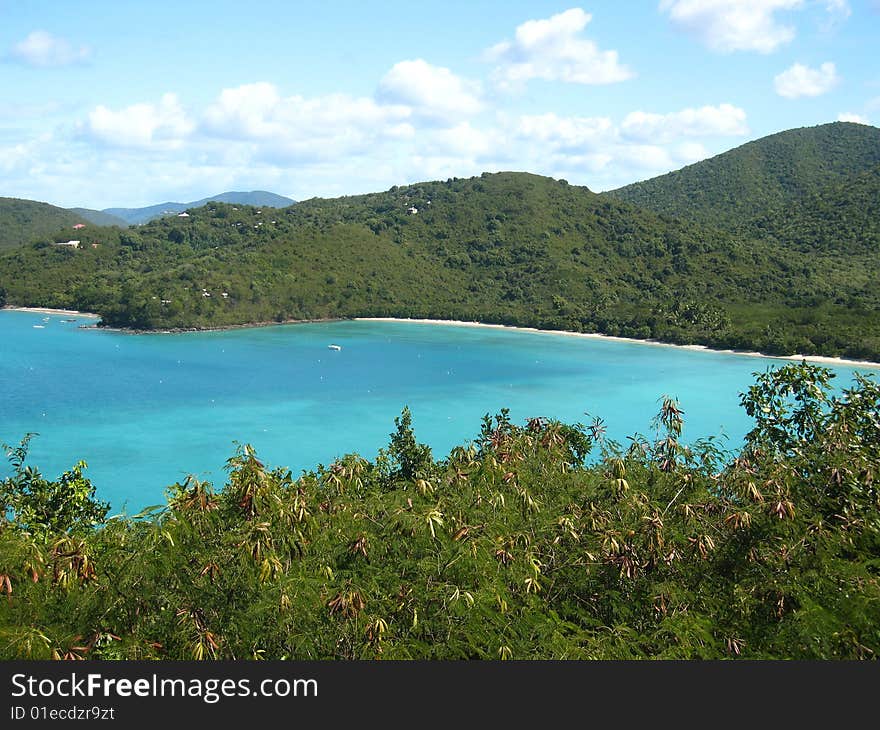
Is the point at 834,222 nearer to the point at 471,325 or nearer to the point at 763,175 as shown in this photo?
the point at 763,175

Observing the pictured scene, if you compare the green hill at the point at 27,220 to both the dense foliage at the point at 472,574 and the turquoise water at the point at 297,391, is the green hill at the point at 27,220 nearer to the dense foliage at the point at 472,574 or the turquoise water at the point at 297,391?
the turquoise water at the point at 297,391

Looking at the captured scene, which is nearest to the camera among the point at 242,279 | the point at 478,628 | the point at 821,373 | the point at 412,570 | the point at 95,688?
the point at 95,688

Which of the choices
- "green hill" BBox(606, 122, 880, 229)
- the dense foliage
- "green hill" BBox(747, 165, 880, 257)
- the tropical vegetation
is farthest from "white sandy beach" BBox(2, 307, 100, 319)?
"green hill" BBox(606, 122, 880, 229)

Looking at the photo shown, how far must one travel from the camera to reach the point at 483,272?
290 ft

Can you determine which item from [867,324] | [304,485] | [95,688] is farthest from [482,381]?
[95,688]

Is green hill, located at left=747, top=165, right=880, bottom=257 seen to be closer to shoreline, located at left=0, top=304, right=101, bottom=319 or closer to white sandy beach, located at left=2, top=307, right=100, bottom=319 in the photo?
shoreline, located at left=0, top=304, right=101, bottom=319

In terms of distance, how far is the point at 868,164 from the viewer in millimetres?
115250

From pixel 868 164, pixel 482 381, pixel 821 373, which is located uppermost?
pixel 868 164

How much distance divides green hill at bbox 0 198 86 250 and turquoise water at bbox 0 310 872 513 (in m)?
62.7

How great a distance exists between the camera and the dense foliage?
612 centimetres

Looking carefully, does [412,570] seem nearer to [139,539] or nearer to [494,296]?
[139,539]

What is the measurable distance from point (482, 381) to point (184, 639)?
42373 mm

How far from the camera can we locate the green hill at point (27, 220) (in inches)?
4838

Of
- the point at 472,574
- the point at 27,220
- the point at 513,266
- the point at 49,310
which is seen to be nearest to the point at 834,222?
the point at 513,266
